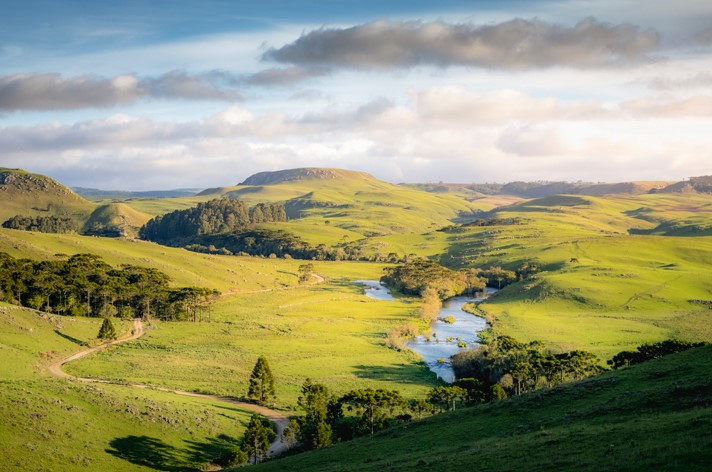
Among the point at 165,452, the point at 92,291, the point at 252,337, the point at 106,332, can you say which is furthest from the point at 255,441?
the point at 92,291

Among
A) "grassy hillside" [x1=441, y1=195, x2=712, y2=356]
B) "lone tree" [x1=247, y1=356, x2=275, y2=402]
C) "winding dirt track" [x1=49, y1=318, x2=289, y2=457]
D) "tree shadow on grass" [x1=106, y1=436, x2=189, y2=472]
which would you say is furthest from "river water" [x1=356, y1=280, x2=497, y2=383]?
"tree shadow on grass" [x1=106, y1=436, x2=189, y2=472]

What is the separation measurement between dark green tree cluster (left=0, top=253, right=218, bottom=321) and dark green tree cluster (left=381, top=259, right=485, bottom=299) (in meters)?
69.8

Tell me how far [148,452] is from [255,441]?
9.24m

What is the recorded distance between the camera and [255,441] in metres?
50.4

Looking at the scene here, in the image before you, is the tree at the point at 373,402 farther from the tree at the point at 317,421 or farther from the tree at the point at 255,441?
the tree at the point at 255,441

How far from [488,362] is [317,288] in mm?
101926

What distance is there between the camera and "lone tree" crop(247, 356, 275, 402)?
67.1 metres

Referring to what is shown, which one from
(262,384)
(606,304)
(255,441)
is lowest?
(606,304)

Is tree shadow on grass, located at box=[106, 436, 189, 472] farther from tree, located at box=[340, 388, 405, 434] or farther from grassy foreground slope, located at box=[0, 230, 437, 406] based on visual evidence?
grassy foreground slope, located at box=[0, 230, 437, 406]

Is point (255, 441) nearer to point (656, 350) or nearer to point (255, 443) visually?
point (255, 443)

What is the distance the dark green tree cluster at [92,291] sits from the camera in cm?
10612

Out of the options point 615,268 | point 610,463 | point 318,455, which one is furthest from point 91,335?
point 615,268

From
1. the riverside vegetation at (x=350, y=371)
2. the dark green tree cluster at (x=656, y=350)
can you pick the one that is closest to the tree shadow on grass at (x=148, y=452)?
the riverside vegetation at (x=350, y=371)

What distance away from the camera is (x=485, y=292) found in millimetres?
186500
